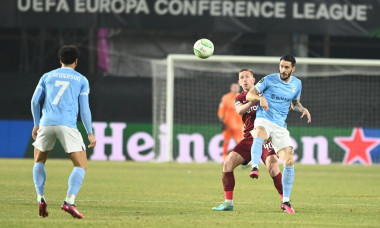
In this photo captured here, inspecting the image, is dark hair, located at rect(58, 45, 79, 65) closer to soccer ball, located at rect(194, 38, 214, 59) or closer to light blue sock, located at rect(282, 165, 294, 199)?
light blue sock, located at rect(282, 165, 294, 199)

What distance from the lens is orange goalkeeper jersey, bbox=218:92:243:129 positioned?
23297 millimetres

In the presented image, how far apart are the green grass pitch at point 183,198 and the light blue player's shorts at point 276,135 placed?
2.80 feet

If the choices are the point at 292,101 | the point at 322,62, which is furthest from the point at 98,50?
the point at 292,101

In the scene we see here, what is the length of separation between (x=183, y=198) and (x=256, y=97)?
293 cm

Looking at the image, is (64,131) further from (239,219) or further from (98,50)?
(98,50)

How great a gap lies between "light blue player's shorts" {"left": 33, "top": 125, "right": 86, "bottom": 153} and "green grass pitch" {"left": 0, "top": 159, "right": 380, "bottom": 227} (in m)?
0.79

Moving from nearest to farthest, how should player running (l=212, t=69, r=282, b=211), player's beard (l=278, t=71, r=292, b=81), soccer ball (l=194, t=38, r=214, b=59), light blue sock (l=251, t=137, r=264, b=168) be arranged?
light blue sock (l=251, t=137, r=264, b=168) → player's beard (l=278, t=71, r=292, b=81) → player running (l=212, t=69, r=282, b=211) → soccer ball (l=194, t=38, r=214, b=59)

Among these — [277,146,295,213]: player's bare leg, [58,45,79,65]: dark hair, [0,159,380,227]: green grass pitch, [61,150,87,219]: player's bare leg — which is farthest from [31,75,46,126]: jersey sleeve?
[277,146,295,213]: player's bare leg

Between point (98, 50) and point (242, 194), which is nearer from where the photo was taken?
point (242, 194)

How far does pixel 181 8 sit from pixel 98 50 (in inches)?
232

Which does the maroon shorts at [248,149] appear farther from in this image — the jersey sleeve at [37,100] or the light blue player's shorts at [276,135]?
the jersey sleeve at [37,100]

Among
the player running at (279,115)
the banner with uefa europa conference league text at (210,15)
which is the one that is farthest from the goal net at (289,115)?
the player running at (279,115)

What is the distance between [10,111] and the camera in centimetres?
2625

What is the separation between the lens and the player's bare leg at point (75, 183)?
9680 millimetres
